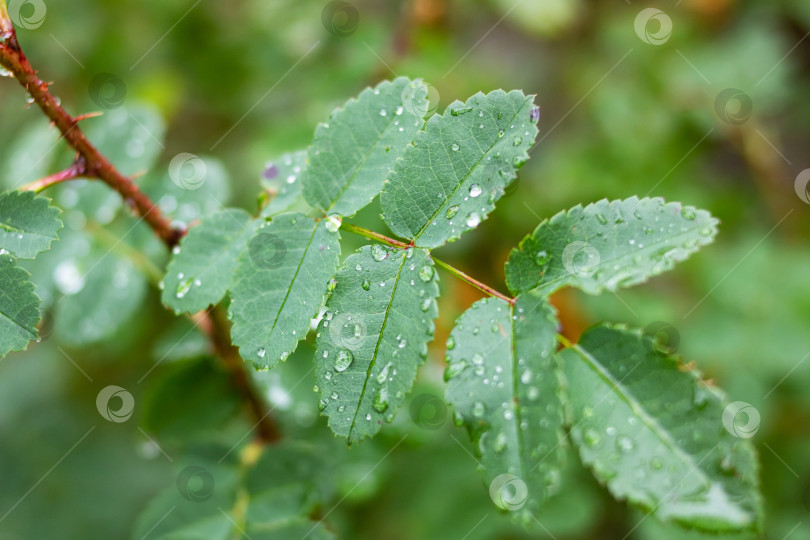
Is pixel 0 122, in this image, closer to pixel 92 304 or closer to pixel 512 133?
pixel 92 304

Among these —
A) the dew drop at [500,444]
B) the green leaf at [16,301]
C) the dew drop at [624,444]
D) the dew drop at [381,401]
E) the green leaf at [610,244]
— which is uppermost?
the green leaf at [610,244]

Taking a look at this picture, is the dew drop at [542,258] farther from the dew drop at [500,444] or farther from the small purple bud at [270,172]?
the small purple bud at [270,172]

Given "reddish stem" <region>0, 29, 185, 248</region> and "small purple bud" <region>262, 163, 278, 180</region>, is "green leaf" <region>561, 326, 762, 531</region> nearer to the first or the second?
"small purple bud" <region>262, 163, 278, 180</region>

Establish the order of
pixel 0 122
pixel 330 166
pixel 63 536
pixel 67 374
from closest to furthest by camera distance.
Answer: pixel 330 166 → pixel 63 536 → pixel 67 374 → pixel 0 122

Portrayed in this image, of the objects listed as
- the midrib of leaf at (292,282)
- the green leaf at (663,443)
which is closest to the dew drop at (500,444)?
the green leaf at (663,443)

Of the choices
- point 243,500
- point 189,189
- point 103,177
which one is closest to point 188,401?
point 243,500

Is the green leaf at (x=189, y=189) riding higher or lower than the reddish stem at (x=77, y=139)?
lower

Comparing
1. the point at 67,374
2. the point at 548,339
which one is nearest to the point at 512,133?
the point at 548,339

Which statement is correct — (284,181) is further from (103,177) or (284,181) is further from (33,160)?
(33,160)
